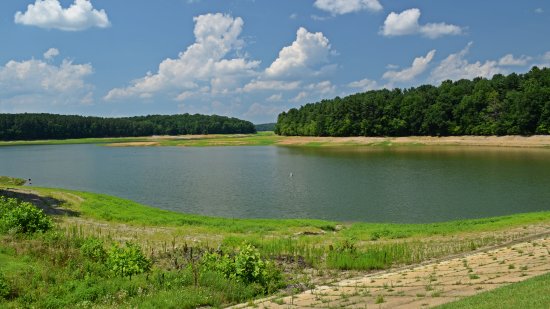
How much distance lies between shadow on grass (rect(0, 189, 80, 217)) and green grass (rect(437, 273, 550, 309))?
2652 centimetres

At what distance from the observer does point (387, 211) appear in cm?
3238

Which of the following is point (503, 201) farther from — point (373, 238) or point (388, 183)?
point (373, 238)

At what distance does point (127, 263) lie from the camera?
47.5ft

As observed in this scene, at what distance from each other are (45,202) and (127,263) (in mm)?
22554

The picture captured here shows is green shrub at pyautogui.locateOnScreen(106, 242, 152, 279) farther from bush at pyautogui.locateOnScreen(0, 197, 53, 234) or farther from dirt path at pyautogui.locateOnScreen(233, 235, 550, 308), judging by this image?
bush at pyautogui.locateOnScreen(0, 197, 53, 234)

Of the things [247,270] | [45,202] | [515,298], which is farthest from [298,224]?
[45,202]

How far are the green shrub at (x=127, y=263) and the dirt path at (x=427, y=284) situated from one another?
411 centimetres

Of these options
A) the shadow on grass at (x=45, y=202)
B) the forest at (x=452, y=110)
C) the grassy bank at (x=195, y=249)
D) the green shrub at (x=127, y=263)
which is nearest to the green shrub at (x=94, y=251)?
the grassy bank at (x=195, y=249)

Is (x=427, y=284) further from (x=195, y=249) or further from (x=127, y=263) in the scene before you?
(x=195, y=249)

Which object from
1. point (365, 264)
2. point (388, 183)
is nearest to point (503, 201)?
point (388, 183)

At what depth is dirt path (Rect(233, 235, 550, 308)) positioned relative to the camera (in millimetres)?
11688

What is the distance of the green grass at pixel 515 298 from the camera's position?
9039mm

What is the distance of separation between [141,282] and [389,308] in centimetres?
730

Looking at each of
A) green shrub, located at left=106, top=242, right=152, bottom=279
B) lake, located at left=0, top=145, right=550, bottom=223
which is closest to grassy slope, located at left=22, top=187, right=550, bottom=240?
lake, located at left=0, top=145, right=550, bottom=223
